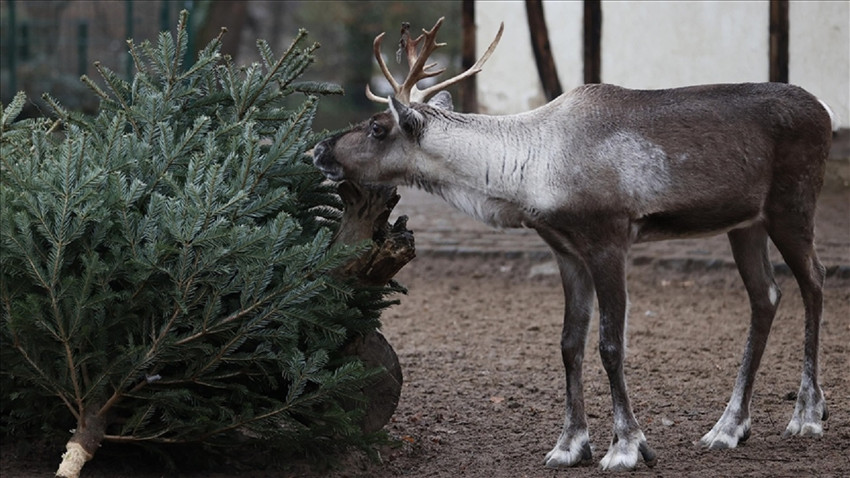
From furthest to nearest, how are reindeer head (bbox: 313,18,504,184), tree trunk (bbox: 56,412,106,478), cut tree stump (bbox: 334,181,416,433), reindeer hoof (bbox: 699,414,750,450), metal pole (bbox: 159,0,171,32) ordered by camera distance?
metal pole (bbox: 159,0,171,32)
reindeer hoof (bbox: 699,414,750,450)
reindeer head (bbox: 313,18,504,184)
cut tree stump (bbox: 334,181,416,433)
tree trunk (bbox: 56,412,106,478)

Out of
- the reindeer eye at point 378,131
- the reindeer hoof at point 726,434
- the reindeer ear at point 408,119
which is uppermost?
the reindeer ear at point 408,119

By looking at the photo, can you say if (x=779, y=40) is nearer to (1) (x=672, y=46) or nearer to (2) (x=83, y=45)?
(1) (x=672, y=46)

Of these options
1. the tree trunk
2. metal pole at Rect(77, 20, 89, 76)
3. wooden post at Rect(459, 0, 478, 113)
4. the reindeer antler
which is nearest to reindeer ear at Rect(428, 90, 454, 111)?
the reindeer antler

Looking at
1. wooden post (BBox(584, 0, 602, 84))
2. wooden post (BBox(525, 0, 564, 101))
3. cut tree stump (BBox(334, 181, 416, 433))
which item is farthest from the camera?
wooden post (BBox(525, 0, 564, 101))

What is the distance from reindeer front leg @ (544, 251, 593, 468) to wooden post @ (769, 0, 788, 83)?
4691mm

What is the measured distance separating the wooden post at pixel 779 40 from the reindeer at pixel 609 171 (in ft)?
13.4

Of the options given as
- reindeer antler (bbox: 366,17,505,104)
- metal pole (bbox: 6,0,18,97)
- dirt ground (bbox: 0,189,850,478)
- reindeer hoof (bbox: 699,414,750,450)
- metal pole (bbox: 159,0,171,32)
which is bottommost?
dirt ground (bbox: 0,189,850,478)

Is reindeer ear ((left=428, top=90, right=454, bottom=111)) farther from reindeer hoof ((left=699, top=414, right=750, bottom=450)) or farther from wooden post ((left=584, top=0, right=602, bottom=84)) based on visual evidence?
wooden post ((left=584, top=0, right=602, bottom=84))

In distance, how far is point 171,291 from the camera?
4.49 meters

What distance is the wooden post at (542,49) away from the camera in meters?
10.2

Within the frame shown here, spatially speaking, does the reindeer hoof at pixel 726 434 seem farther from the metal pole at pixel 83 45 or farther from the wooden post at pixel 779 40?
the metal pole at pixel 83 45

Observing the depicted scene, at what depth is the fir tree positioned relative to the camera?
4.40 metres

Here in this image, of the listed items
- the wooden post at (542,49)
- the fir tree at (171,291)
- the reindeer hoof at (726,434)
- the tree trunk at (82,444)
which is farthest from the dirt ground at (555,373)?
the wooden post at (542,49)

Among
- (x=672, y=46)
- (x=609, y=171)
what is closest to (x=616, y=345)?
(x=609, y=171)
